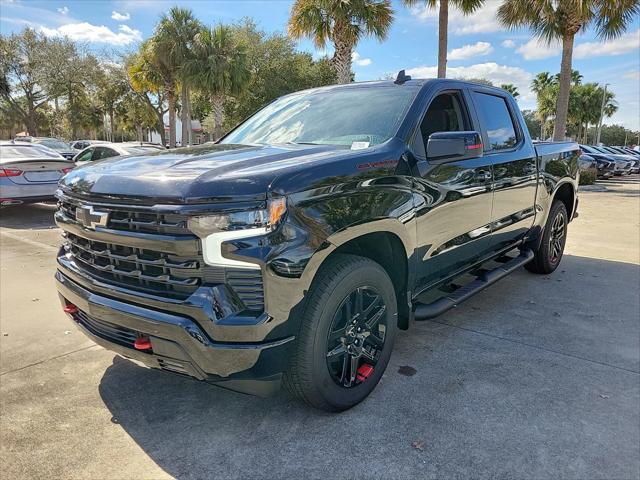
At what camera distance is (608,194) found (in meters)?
15.9

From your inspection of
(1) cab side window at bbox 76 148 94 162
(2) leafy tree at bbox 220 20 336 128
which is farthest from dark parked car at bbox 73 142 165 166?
(2) leafy tree at bbox 220 20 336 128

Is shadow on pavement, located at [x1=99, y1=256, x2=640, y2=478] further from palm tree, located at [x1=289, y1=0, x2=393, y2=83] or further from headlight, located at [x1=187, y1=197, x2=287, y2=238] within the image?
palm tree, located at [x1=289, y1=0, x2=393, y2=83]

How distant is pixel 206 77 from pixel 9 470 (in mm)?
20614

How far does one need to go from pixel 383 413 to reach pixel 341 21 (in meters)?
14.4

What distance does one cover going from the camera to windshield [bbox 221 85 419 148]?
319cm

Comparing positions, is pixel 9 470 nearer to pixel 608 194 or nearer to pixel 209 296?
pixel 209 296

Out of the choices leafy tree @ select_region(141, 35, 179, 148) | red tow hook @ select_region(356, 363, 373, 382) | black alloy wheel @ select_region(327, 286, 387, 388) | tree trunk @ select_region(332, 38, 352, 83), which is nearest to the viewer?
black alloy wheel @ select_region(327, 286, 387, 388)

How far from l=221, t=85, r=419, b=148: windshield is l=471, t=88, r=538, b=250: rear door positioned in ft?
3.17

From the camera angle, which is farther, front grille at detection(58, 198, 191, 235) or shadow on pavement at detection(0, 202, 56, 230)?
shadow on pavement at detection(0, 202, 56, 230)

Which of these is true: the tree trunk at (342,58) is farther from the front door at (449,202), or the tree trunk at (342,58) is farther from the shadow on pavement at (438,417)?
the shadow on pavement at (438,417)

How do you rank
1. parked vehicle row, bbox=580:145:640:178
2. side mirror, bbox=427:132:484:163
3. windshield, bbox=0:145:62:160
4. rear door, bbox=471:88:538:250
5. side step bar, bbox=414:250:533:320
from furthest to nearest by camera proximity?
parked vehicle row, bbox=580:145:640:178
windshield, bbox=0:145:62:160
rear door, bbox=471:88:538:250
side step bar, bbox=414:250:533:320
side mirror, bbox=427:132:484:163

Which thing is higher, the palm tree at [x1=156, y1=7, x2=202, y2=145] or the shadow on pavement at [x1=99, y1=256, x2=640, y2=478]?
the palm tree at [x1=156, y1=7, x2=202, y2=145]

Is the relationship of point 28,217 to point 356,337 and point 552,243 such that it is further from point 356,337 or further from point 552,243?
point 552,243

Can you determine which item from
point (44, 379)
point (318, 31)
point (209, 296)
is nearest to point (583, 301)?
point (209, 296)
